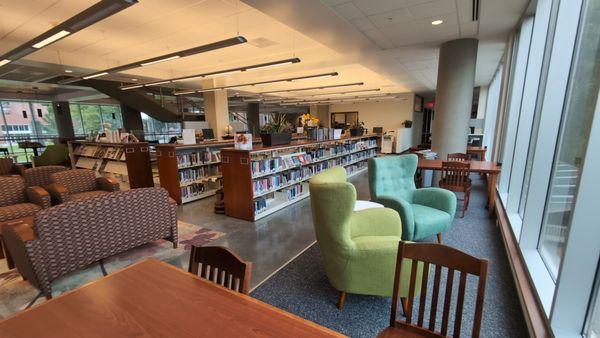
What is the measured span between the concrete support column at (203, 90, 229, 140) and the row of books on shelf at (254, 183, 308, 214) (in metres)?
4.49

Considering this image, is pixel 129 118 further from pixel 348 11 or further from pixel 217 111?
pixel 348 11

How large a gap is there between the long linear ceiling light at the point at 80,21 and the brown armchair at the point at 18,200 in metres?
2.01

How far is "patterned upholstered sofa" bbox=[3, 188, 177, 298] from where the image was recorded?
7.25ft

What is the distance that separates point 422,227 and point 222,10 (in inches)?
165

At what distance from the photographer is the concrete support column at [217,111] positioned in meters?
8.76

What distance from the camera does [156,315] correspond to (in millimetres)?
1021

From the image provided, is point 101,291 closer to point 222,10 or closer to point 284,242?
point 284,242

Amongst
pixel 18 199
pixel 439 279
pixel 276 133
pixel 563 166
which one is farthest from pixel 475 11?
pixel 18 199

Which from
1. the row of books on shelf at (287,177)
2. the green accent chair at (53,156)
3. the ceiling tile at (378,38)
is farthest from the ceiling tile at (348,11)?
the green accent chair at (53,156)

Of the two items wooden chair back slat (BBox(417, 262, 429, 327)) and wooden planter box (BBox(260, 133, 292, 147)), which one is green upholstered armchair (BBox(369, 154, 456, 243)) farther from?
wooden planter box (BBox(260, 133, 292, 147))

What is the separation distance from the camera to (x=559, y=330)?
1.48 meters

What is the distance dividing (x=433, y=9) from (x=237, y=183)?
12.3 ft

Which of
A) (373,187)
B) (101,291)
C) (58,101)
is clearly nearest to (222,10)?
(373,187)

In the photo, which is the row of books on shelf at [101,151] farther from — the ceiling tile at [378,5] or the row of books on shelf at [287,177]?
the ceiling tile at [378,5]
